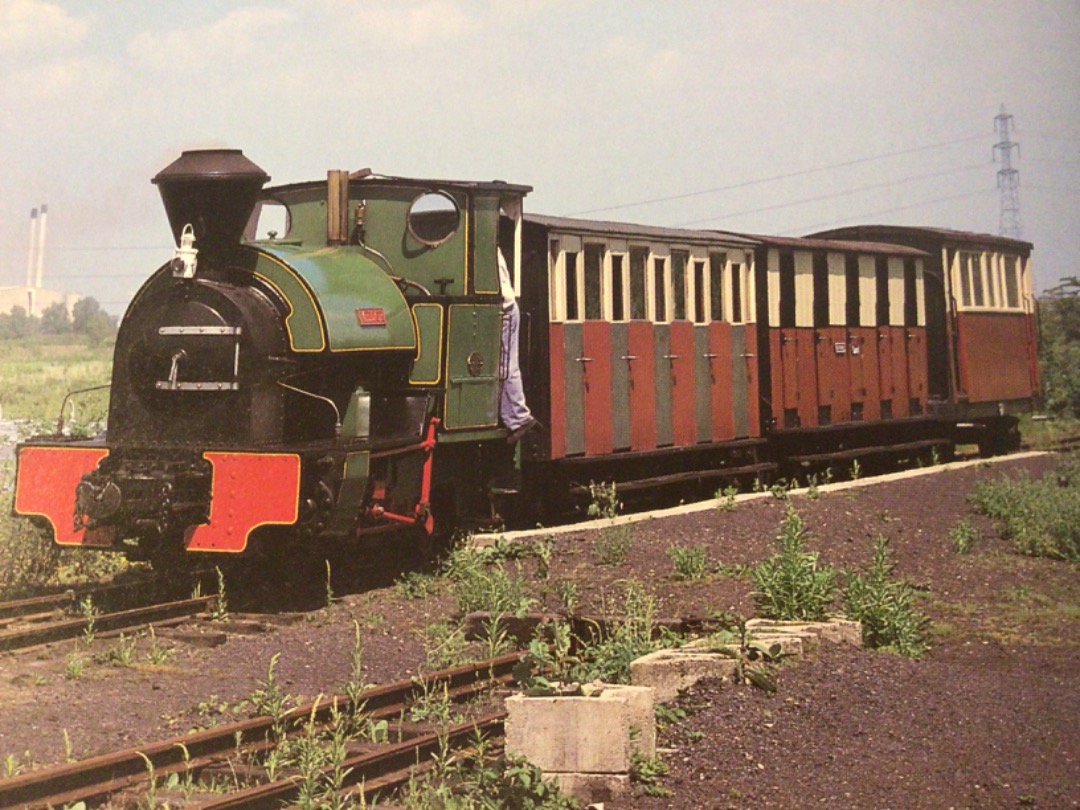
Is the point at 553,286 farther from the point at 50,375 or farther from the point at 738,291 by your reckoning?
the point at 50,375

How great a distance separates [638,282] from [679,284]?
0.83 meters

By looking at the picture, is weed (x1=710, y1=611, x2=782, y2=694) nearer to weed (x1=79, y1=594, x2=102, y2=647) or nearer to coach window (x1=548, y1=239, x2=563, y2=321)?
weed (x1=79, y1=594, x2=102, y2=647)

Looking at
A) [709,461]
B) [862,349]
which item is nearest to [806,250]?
[862,349]

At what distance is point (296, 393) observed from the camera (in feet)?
29.8

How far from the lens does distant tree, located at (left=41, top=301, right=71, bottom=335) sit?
3962 cm

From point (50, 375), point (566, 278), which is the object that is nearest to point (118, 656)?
point (566, 278)

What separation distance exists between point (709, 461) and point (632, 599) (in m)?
6.76

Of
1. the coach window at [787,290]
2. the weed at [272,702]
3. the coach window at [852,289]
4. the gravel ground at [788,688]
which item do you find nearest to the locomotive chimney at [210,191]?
the gravel ground at [788,688]

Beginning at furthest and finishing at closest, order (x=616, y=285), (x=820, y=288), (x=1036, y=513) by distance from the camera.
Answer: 1. (x=820, y=288)
2. (x=616, y=285)
3. (x=1036, y=513)

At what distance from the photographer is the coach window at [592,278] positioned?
1248 centimetres

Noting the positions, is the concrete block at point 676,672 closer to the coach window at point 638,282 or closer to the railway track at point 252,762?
the railway track at point 252,762

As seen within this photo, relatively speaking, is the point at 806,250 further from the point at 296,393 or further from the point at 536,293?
the point at 296,393

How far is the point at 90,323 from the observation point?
4266 centimetres

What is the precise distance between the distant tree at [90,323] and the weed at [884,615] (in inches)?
1483
